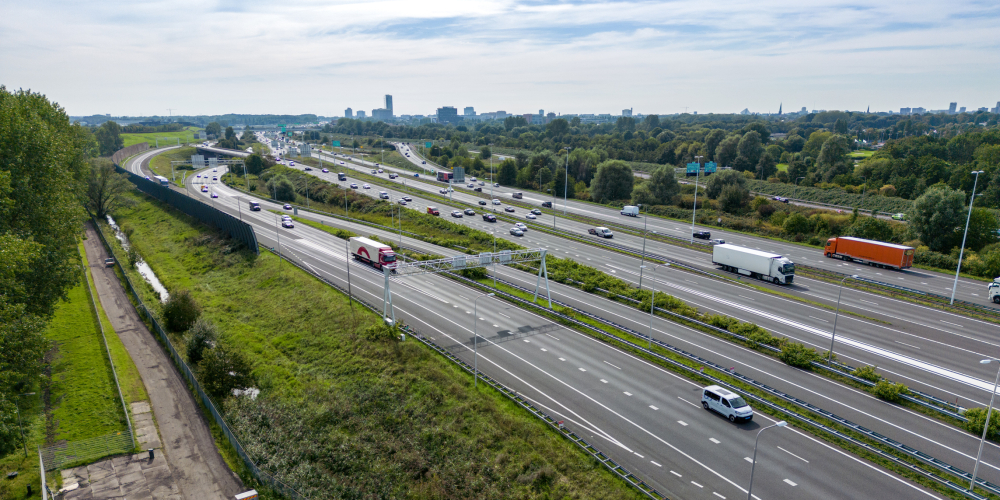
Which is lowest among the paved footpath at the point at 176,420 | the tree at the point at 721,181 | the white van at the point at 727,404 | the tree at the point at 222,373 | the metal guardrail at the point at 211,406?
the paved footpath at the point at 176,420

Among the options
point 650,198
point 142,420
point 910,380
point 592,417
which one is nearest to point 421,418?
point 592,417

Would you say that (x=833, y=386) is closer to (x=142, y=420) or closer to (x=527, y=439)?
(x=527, y=439)

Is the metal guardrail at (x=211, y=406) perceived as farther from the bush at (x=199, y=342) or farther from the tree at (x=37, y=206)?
the tree at (x=37, y=206)

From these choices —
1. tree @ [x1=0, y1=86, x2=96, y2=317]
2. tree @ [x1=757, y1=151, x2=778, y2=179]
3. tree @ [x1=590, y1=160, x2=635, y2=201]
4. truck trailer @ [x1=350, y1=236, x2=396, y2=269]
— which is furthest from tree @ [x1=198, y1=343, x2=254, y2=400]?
tree @ [x1=757, y1=151, x2=778, y2=179]

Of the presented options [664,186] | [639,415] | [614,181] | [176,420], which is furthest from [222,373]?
[614,181]

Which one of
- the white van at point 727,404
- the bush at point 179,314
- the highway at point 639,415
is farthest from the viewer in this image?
the bush at point 179,314

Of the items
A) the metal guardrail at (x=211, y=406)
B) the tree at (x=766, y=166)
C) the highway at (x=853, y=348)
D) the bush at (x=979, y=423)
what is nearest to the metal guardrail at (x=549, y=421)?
the metal guardrail at (x=211, y=406)

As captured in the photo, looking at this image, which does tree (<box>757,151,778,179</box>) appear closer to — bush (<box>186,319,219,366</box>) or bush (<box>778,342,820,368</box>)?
bush (<box>778,342,820,368</box>)
